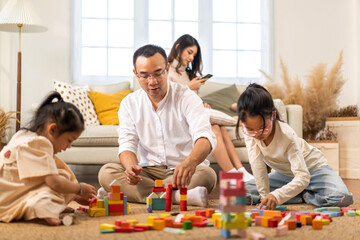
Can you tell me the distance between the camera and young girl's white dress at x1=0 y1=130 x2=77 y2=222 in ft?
5.29

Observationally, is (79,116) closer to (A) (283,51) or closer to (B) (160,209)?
(B) (160,209)

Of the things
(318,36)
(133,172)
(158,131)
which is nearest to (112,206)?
(133,172)

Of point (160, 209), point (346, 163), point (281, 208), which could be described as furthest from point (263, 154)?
point (346, 163)

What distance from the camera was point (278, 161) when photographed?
216 centimetres

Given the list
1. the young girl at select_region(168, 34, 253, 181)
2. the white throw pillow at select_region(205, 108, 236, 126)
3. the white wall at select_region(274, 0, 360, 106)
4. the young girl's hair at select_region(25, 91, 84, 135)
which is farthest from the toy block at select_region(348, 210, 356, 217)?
the white wall at select_region(274, 0, 360, 106)

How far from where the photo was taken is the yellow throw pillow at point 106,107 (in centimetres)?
385

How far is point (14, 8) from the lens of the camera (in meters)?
4.11

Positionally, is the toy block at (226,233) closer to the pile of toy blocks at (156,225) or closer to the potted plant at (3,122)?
the pile of toy blocks at (156,225)

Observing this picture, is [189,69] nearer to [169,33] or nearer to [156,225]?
[169,33]

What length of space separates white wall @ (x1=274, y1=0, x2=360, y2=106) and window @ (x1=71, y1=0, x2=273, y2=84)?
0.55 feet

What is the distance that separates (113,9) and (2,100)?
1452 millimetres

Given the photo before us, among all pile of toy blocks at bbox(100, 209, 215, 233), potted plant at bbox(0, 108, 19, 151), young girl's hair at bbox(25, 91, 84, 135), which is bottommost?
pile of toy blocks at bbox(100, 209, 215, 233)

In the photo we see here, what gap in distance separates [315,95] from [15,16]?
284 cm

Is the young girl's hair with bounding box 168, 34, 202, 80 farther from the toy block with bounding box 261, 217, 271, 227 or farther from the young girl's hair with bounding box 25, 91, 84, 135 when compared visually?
the toy block with bounding box 261, 217, 271, 227
